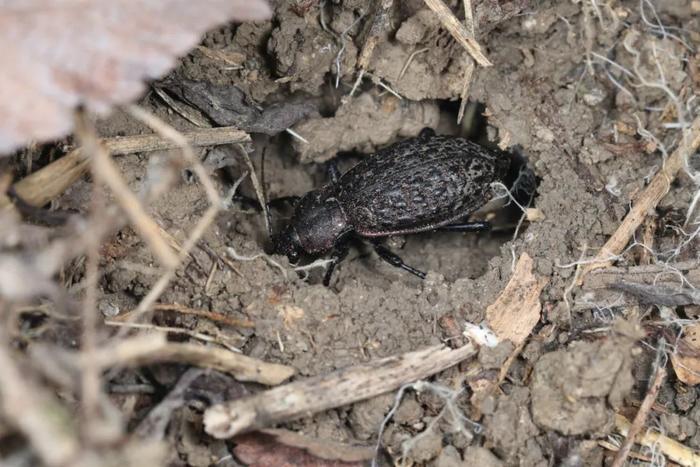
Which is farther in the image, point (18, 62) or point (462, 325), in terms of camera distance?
point (462, 325)

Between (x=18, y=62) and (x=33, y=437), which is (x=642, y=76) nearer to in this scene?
(x=18, y=62)

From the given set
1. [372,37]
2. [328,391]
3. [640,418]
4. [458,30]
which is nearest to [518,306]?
[640,418]

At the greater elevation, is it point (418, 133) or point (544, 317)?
point (418, 133)

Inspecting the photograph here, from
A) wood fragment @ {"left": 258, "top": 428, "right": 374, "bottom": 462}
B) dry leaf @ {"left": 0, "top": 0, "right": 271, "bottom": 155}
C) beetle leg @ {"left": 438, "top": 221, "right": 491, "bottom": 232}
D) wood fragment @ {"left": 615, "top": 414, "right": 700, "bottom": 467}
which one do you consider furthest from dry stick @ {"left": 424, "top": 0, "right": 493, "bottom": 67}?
wood fragment @ {"left": 258, "top": 428, "right": 374, "bottom": 462}

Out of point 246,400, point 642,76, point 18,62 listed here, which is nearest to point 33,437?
point 246,400

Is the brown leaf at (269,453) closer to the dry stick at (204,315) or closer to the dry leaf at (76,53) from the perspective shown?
the dry stick at (204,315)

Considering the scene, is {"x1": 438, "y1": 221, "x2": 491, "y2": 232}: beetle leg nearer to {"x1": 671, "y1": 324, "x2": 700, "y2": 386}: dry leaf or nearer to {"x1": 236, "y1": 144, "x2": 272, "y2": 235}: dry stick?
{"x1": 236, "y1": 144, "x2": 272, "y2": 235}: dry stick

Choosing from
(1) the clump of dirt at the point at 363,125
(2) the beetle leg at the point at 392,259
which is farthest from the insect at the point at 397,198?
(1) the clump of dirt at the point at 363,125

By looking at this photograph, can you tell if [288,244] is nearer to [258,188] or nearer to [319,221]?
[319,221]
